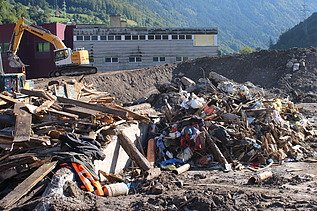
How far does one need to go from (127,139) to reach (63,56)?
1815 centimetres

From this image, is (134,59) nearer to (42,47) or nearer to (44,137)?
(42,47)

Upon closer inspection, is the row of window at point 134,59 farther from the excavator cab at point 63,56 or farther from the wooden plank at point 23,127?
the wooden plank at point 23,127

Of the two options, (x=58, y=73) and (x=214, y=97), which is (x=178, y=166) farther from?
(x=58, y=73)

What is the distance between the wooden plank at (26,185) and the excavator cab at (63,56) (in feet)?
65.7

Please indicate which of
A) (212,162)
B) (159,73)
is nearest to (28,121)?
(212,162)

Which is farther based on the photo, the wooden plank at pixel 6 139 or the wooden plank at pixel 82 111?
the wooden plank at pixel 82 111

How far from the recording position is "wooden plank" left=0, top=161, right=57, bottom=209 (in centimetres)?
765

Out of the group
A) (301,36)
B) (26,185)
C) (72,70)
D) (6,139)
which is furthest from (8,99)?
(301,36)

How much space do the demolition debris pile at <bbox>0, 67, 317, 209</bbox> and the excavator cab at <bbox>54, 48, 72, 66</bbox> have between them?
12.4m

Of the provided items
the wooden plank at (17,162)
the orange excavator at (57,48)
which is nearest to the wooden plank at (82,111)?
the wooden plank at (17,162)

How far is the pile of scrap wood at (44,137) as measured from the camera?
857cm

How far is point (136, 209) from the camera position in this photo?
7824mm

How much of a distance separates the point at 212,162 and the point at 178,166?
3.00 feet

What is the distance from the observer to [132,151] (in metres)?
11.0
